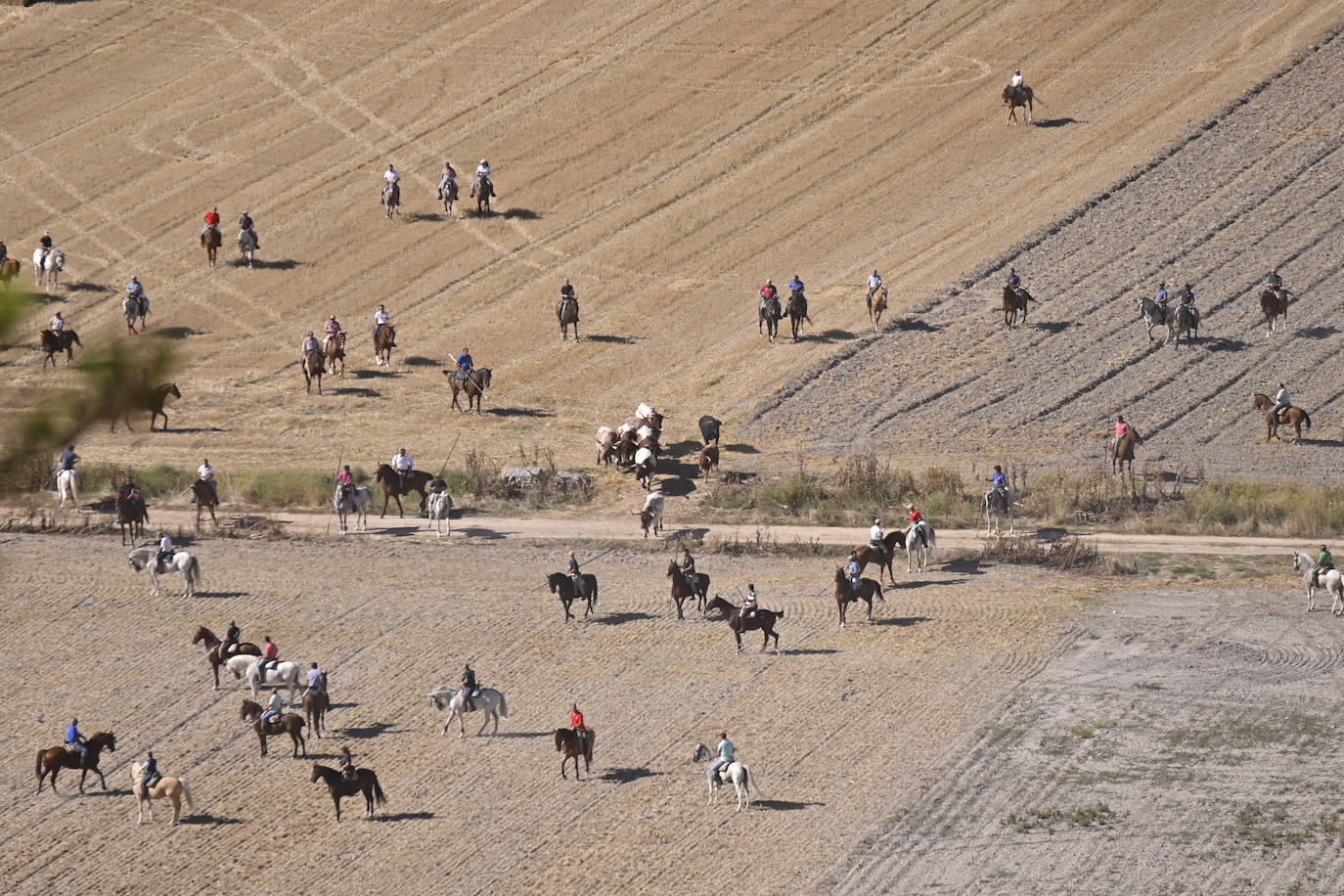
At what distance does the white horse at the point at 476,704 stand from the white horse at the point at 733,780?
406cm

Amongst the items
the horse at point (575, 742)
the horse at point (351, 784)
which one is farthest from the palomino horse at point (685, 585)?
the horse at point (351, 784)

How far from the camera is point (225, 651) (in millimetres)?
32625

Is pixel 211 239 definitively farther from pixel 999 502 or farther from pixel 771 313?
pixel 999 502

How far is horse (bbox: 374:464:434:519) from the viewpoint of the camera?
4250cm

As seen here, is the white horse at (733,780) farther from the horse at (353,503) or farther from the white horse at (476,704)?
the horse at (353,503)

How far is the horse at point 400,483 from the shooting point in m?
42.5

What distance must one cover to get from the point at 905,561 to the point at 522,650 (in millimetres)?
9559

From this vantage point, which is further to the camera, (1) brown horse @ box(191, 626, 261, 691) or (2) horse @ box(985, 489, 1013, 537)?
(2) horse @ box(985, 489, 1013, 537)

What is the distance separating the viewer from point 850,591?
114ft

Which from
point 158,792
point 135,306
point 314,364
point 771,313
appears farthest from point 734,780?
point 135,306

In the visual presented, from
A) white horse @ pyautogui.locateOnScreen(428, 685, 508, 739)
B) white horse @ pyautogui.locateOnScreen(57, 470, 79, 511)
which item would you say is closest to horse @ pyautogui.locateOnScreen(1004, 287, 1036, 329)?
white horse @ pyautogui.locateOnScreen(57, 470, 79, 511)

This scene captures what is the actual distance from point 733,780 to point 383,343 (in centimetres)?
2934

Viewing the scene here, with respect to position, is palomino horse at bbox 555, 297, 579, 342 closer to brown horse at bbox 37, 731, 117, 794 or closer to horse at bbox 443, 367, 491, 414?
horse at bbox 443, 367, 491, 414

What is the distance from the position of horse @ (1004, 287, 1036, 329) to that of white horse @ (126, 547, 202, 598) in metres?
25.5
